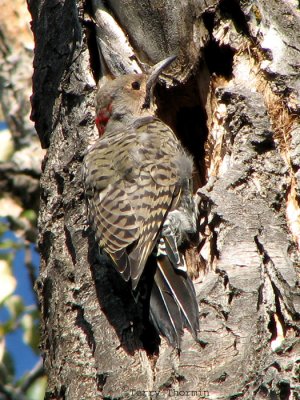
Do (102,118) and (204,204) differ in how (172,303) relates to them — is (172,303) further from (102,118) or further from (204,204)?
(102,118)

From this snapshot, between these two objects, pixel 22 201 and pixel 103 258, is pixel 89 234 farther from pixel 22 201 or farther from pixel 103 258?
pixel 22 201

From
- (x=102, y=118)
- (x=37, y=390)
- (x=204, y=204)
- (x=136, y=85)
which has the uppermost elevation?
(x=136, y=85)

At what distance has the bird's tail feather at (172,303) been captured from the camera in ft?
11.3

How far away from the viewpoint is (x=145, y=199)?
414 centimetres

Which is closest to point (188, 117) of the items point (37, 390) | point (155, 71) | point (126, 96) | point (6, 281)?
point (126, 96)

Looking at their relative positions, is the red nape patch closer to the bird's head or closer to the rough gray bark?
the bird's head

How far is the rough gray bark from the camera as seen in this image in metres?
3.28

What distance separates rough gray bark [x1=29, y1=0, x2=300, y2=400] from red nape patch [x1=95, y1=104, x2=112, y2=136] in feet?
0.72

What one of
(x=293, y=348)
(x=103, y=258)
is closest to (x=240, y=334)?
(x=293, y=348)

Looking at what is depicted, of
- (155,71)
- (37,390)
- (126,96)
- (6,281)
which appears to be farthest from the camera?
(37,390)

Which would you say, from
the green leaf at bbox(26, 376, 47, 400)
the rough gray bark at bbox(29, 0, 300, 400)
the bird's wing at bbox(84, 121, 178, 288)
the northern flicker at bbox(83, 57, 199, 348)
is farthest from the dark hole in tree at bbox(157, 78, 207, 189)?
the green leaf at bbox(26, 376, 47, 400)

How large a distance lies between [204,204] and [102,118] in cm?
105

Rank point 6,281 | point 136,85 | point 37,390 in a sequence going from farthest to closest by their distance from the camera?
point 37,390 < point 6,281 < point 136,85

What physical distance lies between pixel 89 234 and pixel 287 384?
1.45m
